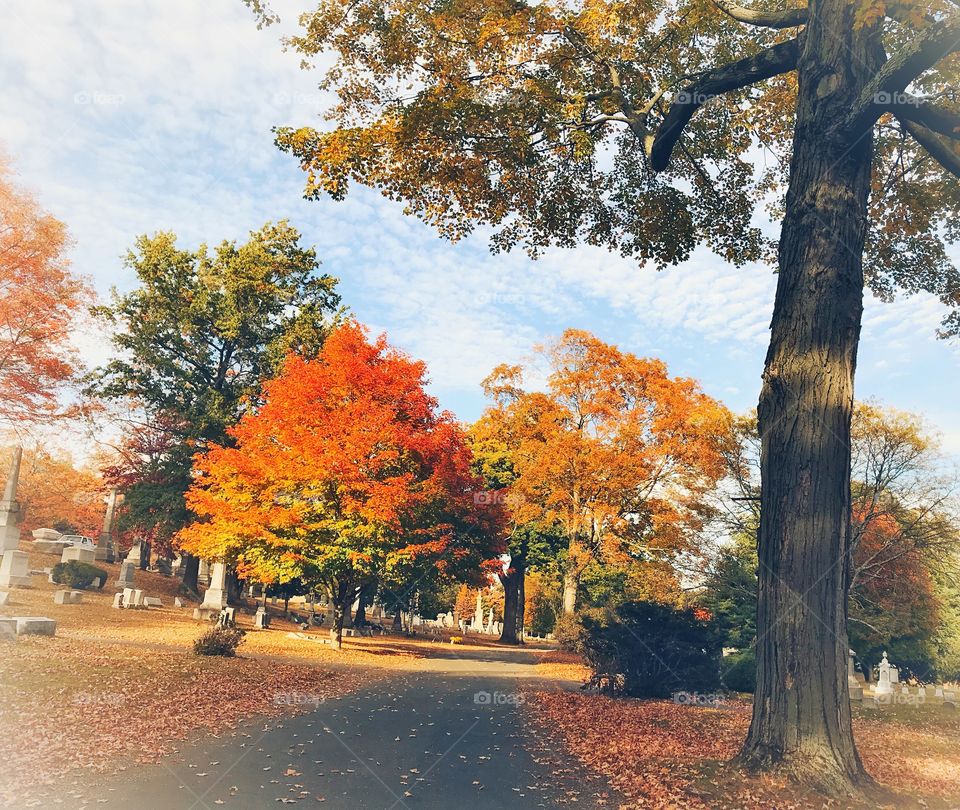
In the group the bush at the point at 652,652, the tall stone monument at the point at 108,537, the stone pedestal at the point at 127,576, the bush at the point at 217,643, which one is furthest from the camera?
the tall stone monument at the point at 108,537

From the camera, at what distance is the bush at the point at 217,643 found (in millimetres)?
15250

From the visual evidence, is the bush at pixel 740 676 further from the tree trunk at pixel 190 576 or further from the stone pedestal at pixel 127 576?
the tree trunk at pixel 190 576

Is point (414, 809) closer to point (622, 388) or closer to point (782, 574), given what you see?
point (782, 574)

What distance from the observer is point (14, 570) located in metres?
23.8

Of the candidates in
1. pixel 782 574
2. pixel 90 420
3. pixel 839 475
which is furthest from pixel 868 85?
pixel 90 420

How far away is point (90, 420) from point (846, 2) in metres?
35.5

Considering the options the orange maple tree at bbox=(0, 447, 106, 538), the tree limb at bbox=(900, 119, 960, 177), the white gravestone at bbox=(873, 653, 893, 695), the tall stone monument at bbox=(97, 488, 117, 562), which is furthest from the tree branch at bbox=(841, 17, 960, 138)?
the orange maple tree at bbox=(0, 447, 106, 538)

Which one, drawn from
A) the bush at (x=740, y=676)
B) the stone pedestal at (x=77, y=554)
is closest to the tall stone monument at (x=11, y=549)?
the stone pedestal at (x=77, y=554)

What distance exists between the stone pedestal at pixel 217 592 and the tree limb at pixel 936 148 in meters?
27.6

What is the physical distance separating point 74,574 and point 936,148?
107ft

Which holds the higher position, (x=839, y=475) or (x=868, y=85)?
(x=868, y=85)

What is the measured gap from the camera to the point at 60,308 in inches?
1212

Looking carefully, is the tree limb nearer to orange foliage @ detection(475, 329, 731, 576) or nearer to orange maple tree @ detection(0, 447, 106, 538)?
orange foliage @ detection(475, 329, 731, 576)

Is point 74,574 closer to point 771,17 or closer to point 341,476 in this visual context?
point 341,476
